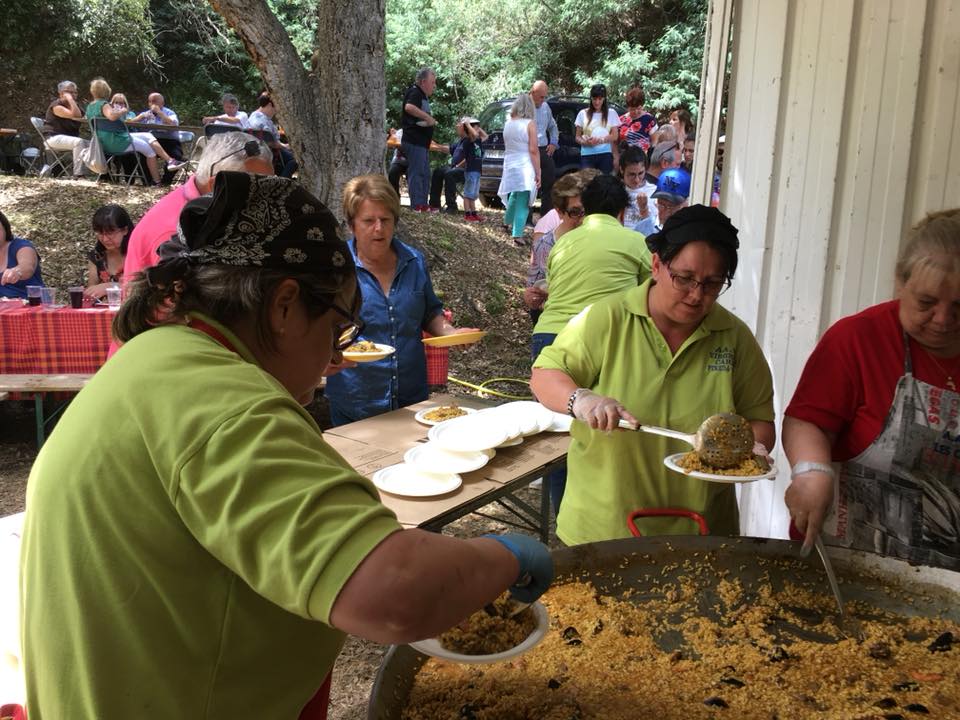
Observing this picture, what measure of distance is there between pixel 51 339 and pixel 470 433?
3939 millimetres

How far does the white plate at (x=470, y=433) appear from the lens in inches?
128

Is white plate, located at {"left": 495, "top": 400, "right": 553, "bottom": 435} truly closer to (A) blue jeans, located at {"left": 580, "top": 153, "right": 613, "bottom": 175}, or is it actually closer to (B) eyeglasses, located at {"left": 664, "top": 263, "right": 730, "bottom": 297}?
(B) eyeglasses, located at {"left": 664, "top": 263, "right": 730, "bottom": 297}

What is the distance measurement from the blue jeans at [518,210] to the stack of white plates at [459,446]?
295 inches

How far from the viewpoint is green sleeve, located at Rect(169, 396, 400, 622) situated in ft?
2.81

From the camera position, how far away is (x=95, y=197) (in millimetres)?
10258

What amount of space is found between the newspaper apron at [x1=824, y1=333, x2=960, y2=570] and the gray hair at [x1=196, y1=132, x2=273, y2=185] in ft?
9.28

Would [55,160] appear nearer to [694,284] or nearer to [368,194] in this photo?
[368,194]

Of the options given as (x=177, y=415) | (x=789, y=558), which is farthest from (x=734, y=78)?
(x=177, y=415)

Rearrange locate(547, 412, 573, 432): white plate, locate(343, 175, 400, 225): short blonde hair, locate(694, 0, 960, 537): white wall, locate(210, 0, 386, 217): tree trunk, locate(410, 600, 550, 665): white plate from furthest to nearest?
locate(210, 0, 386, 217): tree trunk → locate(343, 175, 400, 225): short blonde hair → locate(547, 412, 573, 432): white plate → locate(694, 0, 960, 537): white wall → locate(410, 600, 550, 665): white plate

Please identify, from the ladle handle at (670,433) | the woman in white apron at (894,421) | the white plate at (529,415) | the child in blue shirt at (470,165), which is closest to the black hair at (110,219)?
the white plate at (529,415)

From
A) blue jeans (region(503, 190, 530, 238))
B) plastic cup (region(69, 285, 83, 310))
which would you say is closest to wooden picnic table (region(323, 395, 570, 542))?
plastic cup (region(69, 285, 83, 310))

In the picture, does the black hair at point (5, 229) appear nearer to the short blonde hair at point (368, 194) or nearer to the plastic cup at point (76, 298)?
the plastic cup at point (76, 298)

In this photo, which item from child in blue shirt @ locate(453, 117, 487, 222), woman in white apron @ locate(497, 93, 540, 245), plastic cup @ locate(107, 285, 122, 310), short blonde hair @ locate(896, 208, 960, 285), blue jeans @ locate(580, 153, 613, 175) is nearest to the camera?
short blonde hair @ locate(896, 208, 960, 285)

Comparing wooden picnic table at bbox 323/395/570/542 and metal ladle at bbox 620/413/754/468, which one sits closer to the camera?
metal ladle at bbox 620/413/754/468
